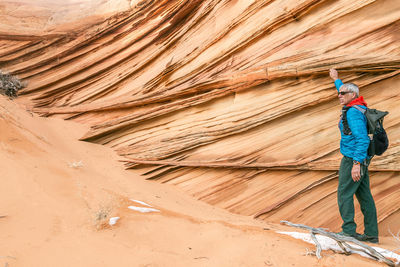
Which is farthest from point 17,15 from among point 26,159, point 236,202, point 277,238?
point 277,238

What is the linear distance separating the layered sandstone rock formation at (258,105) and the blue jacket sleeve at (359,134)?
41.9 inches

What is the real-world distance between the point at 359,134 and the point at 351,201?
2.27ft

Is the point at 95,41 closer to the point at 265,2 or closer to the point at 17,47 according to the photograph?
the point at 17,47

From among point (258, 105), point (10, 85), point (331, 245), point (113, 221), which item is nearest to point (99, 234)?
point (113, 221)

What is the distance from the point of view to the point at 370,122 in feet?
9.93

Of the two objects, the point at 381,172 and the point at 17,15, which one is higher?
the point at 17,15

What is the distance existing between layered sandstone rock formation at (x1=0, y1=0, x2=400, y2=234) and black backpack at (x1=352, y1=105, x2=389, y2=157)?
98 cm

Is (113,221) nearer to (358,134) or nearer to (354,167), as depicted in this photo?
(354,167)

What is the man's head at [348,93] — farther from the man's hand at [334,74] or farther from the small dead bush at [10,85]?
the small dead bush at [10,85]

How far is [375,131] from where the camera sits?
3080mm

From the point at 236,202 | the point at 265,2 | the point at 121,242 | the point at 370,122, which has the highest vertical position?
the point at 265,2

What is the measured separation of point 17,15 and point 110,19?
2934 mm

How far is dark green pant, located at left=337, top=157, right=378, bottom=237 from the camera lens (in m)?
3.14

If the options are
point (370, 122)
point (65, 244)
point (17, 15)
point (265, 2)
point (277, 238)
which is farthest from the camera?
point (17, 15)
